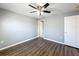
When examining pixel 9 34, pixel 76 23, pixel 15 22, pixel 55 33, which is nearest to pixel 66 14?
pixel 76 23

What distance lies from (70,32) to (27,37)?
3.10 metres

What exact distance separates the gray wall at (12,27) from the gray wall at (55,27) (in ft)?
5.63

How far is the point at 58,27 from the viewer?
5.05m

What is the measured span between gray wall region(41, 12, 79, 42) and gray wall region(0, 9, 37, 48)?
1.72 metres

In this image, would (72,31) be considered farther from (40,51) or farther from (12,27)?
(12,27)

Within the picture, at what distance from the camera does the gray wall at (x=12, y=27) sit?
3.54 metres

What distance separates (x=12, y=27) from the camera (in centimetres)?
411

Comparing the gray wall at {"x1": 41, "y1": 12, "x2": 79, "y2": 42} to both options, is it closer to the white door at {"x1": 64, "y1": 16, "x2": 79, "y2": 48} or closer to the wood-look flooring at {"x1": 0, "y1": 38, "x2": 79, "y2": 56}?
the white door at {"x1": 64, "y1": 16, "x2": 79, "y2": 48}

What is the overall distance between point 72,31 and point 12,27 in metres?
3.21

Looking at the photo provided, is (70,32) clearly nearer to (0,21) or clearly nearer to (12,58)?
(0,21)

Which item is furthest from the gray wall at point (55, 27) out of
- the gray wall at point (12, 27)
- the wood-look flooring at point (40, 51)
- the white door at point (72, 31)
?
the gray wall at point (12, 27)

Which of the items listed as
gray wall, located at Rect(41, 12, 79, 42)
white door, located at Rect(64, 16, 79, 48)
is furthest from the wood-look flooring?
gray wall, located at Rect(41, 12, 79, 42)

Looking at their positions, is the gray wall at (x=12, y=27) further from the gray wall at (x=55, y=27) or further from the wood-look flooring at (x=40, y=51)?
the gray wall at (x=55, y=27)

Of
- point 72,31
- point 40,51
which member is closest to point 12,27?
point 40,51
